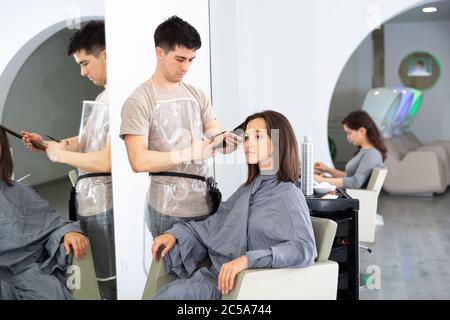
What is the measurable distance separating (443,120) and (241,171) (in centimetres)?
106

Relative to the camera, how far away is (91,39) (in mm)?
2881

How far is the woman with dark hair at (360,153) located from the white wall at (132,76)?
0.73 m

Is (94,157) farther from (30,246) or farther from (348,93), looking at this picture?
(348,93)

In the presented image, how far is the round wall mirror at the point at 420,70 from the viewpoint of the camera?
9.82 feet

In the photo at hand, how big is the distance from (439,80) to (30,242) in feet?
7.01

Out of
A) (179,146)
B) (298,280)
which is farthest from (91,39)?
(298,280)

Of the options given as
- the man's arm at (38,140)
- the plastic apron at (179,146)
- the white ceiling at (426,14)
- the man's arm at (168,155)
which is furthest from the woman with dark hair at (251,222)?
the white ceiling at (426,14)

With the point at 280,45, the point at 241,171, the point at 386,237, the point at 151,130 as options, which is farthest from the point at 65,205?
the point at 386,237

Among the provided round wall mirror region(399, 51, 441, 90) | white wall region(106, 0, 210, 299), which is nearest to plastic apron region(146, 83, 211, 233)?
white wall region(106, 0, 210, 299)

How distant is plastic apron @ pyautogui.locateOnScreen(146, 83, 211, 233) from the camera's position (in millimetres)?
2709

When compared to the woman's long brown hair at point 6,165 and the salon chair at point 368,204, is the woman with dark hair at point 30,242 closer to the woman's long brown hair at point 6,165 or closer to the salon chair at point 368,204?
the woman's long brown hair at point 6,165

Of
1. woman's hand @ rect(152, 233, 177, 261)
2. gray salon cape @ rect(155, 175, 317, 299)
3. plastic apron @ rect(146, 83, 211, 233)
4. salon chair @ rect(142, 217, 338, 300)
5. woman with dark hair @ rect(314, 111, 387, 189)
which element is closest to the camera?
salon chair @ rect(142, 217, 338, 300)

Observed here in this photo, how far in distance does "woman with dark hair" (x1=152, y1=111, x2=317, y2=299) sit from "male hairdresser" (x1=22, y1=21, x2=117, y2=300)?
19.4 inches

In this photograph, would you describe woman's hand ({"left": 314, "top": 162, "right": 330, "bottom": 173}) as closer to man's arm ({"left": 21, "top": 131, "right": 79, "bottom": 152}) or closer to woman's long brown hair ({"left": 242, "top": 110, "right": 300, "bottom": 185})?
woman's long brown hair ({"left": 242, "top": 110, "right": 300, "bottom": 185})
